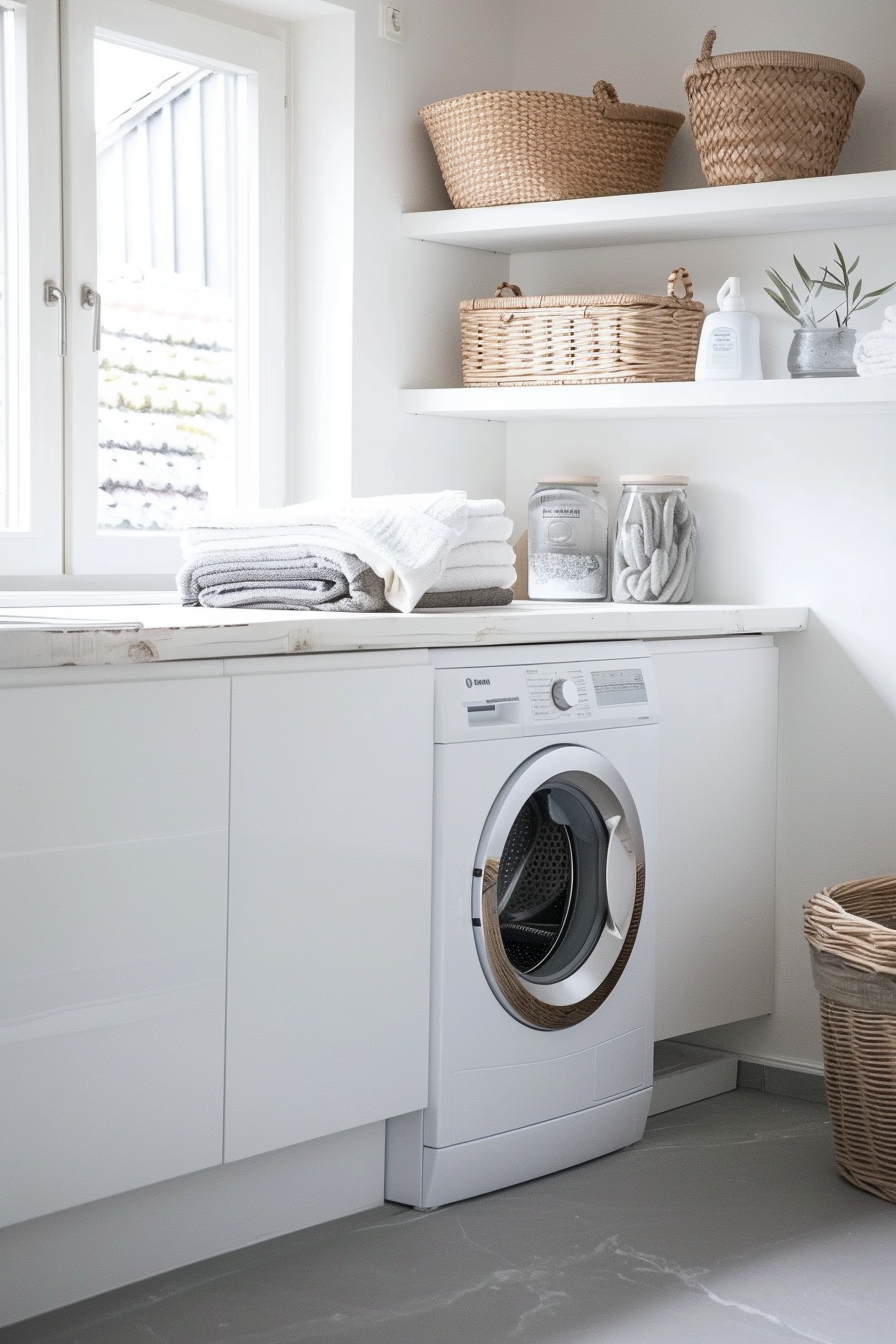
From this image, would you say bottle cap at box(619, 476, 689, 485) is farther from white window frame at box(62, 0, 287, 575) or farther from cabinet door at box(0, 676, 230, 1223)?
cabinet door at box(0, 676, 230, 1223)

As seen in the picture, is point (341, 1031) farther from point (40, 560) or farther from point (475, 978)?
point (40, 560)

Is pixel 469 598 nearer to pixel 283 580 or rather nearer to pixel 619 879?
pixel 283 580

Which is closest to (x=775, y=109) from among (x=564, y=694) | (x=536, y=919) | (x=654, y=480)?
(x=654, y=480)

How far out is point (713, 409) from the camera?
9.64ft

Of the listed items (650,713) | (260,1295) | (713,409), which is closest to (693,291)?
(713,409)

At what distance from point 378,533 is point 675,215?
967 millimetres

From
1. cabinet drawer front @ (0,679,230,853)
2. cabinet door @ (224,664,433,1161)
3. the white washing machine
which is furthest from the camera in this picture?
the white washing machine

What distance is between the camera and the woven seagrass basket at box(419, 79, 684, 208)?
298 cm

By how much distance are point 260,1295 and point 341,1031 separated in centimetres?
35

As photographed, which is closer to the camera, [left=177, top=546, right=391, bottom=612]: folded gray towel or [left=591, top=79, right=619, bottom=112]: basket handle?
[left=177, top=546, right=391, bottom=612]: folded gray towel

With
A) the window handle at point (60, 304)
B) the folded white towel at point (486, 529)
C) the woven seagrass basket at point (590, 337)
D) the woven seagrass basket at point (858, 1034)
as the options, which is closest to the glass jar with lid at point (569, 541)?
the woven seagrass basket at point (590, 337)

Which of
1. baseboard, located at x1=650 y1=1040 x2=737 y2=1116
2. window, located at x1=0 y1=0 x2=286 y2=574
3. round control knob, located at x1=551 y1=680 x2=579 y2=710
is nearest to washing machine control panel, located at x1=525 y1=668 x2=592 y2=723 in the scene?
round control knob, located at x1=551 y1=680 x2=579 y2=710

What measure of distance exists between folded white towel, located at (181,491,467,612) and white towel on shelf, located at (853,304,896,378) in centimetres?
76

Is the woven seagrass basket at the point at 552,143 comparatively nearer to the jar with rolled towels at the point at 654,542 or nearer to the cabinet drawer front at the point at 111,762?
the jar with rolled towels at the point at 654,542
